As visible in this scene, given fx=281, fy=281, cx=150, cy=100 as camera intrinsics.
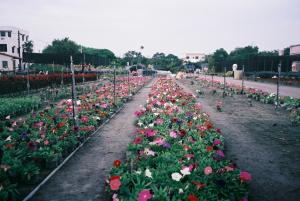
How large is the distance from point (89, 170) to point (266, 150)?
12.8ft

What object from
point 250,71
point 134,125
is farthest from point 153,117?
point 250,71

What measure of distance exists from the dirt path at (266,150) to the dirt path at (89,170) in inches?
93.9

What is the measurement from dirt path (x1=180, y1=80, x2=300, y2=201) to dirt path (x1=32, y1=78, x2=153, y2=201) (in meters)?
2.38

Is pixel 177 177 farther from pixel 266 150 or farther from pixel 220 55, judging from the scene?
pixel 220 55

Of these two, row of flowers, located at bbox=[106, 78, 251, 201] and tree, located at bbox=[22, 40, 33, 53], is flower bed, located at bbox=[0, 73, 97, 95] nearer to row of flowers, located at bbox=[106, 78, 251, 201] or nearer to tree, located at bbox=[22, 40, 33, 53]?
row of flowers, located at bbox=[106, 78, 251, 201]

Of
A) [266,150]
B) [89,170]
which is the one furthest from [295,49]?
[89,170]

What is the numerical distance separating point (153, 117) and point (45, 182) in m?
4.19

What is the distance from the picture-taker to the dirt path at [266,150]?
4.37 m

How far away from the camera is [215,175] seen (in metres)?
4.04

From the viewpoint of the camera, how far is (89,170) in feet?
16.7

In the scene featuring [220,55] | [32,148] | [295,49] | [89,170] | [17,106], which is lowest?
[89,170]

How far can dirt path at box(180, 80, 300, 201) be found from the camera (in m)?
4.37

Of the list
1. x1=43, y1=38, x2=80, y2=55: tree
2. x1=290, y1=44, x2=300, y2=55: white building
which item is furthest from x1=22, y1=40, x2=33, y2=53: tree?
x1=290, y1=44, x2=300, y2=55: white building

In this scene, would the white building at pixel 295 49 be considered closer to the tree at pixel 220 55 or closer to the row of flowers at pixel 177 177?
the tree at pixel 220 55
